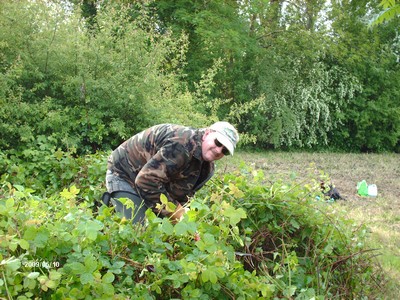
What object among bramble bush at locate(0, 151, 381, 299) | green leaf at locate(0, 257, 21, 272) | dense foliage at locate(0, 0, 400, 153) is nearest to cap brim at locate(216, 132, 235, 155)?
bramble bush at locate(0, 151, 381, 299)

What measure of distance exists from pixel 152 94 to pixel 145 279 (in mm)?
5688

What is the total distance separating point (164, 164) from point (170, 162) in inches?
1.8

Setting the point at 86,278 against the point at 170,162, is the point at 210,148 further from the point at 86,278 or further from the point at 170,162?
the point at 86,278

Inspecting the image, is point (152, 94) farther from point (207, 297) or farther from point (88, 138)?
point (207, 297)

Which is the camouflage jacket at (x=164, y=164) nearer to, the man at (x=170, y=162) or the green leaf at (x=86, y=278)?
the man at (x=170, y=162)

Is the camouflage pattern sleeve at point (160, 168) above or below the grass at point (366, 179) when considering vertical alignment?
above

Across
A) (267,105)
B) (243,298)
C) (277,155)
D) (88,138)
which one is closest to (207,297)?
(243,298)

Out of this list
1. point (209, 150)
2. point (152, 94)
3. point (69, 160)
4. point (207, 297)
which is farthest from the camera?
point (152, 94)

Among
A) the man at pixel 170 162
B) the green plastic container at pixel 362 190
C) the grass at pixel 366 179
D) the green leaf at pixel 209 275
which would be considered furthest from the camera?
the green plastic container at pixel 362 190

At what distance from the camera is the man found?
12.1 feet

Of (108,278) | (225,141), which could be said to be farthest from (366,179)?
(108,278)

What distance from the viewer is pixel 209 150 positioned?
145 inches

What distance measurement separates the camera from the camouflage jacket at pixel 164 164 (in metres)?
3.75
